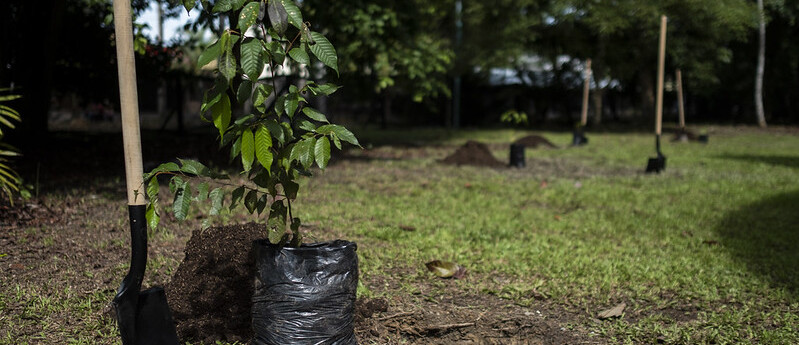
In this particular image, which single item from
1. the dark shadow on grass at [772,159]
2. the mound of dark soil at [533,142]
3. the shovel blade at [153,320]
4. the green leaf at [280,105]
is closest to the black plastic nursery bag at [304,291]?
the shovel blade at [153,320]

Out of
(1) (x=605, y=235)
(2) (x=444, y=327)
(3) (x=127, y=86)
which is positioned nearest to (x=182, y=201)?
(3) (x=127, y=86)

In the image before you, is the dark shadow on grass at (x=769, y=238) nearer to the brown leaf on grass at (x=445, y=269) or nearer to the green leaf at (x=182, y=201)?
the brown leaf on grass at (x=445, y=269)

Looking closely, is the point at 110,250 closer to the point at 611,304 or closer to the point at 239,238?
the point at 239,238

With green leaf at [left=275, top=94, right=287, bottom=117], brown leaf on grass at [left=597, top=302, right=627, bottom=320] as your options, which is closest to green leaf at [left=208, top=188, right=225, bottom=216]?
green leaf at [left=275, top=94, right=287, bottom=117]

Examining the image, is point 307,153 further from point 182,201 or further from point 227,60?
point 182,201

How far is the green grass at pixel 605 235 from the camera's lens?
3.52m

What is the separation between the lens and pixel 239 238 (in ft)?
9.65

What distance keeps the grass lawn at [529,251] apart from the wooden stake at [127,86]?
94cm

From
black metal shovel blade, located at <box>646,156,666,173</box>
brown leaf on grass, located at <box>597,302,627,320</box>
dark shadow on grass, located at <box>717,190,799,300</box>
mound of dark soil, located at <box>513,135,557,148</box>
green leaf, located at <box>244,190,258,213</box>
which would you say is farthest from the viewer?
mound of dark soil, located at <box>513,135,557,148</box>

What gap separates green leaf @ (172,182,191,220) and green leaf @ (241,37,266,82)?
1.65 feet

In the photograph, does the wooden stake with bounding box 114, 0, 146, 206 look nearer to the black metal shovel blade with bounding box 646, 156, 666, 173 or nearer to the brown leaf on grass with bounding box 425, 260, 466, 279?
the brown leaf on grass with bounding box 425, 260, 466, 279

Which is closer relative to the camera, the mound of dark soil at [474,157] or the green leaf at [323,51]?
the green leaf at [323,51]

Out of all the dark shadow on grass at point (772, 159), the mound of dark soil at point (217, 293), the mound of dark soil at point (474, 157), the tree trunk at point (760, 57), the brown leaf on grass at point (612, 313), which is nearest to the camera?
the mound of dark soil at point (217, 293)

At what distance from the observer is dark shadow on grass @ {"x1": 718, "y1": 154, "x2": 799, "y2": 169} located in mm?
10023
